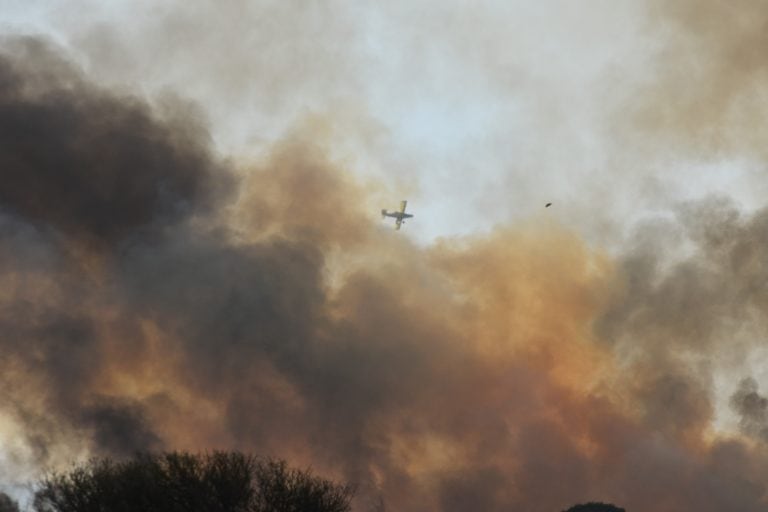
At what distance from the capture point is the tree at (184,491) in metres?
96.9

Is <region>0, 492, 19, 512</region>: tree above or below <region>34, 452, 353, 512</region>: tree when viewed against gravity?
above

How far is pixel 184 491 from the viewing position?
98625mm

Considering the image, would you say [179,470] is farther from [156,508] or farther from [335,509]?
[335,509]

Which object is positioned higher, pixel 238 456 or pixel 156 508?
pixel 238 456

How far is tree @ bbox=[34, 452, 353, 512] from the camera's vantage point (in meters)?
96.9

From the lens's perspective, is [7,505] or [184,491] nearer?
[184,491]

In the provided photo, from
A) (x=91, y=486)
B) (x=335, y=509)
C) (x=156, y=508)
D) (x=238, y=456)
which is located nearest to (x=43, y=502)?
(x=91, y=486)

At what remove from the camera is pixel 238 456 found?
345 ft

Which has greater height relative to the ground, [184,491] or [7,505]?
[7,505]

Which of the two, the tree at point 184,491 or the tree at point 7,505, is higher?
the tree at point 7,505

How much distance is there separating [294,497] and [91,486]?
877 inches

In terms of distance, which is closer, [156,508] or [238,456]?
[156,508]

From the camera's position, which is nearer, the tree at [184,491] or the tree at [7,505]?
the tree at [184,491]

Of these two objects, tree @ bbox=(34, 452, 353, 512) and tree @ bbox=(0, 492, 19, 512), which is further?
tree @ bbox=(0, 492, 19, 512)
